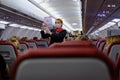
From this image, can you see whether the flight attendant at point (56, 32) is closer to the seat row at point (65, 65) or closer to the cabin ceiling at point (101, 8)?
the seat row at point (65, 65)

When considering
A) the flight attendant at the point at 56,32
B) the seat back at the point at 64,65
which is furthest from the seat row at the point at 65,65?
the flight attendant at the point at 56,32

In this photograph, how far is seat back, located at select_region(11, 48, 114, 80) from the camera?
1429 mm

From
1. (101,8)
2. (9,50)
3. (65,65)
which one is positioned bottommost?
(9,50)

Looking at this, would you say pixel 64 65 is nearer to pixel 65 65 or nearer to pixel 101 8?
pixel 65 65

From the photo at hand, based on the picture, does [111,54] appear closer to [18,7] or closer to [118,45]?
[118,45]

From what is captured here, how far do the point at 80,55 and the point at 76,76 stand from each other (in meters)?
0.13

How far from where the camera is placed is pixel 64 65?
1.45 metres

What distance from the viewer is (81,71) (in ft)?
4.81

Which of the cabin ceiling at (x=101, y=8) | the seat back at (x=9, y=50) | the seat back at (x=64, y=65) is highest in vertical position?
the cabin ceiling at (x=101, y=8)

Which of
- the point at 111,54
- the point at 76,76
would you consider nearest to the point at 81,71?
the point at 76,76

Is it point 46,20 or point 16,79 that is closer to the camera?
point 16,79

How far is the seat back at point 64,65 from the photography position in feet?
4.69

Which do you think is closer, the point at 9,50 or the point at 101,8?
the point at 9,50

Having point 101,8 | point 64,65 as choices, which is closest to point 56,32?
point 64,65
